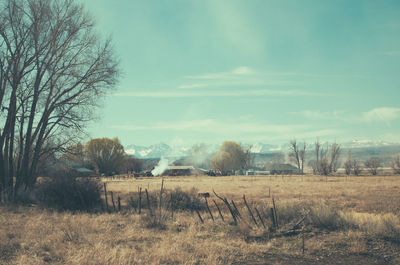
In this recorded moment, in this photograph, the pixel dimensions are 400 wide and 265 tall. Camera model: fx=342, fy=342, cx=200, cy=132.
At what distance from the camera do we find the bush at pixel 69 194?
16062 millimetres

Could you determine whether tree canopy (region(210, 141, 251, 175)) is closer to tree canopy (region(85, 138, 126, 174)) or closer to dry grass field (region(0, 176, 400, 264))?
tree canopy (region(85, 138, 126, 174))

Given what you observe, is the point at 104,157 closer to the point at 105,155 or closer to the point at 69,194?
the point at 105,155

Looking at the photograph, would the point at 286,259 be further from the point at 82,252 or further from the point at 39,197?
the point at 39,197

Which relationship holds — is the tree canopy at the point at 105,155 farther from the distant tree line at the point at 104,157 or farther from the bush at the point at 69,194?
the bush at the point at 69,194

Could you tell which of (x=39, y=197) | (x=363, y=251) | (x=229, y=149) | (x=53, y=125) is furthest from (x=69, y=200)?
(x=229, y=149)

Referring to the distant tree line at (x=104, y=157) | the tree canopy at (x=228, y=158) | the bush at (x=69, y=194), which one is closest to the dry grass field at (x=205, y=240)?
the bush at (x=69, y=194)

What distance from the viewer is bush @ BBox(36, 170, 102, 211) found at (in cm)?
1606

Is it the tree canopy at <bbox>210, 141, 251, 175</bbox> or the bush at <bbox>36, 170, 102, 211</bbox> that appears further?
the tree canopy at <bbox>210, 141, 251, 175</bbox>

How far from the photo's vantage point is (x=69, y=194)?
16312mm

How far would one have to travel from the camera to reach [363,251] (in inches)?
310

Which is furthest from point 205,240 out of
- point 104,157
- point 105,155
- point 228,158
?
point 228,158

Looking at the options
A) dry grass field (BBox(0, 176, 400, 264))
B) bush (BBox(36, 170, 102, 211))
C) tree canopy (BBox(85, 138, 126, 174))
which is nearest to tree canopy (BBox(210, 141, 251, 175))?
tree canopy (BBox(85, 138, 126, 174))

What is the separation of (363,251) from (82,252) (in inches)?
251

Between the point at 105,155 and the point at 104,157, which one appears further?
the point at 105,155
